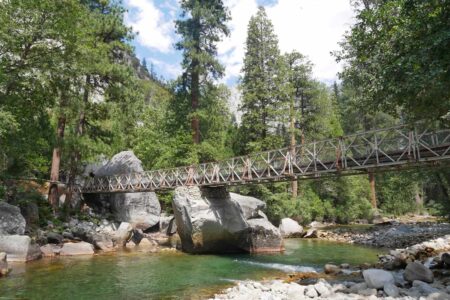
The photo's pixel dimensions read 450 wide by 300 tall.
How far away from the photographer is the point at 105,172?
2234 centimetres

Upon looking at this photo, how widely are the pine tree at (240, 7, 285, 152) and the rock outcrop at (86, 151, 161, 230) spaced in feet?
24.0

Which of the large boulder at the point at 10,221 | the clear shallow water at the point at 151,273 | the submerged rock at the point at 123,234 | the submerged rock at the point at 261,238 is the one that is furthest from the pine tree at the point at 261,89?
the large boulder at the point at 10,221

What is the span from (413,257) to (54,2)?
15120mm

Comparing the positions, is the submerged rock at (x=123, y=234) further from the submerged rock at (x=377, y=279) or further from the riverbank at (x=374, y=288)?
the submerged rock at (x=377, y=279)

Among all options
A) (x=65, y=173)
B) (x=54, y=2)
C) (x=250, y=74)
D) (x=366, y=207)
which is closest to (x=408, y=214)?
(x=366, y=207)

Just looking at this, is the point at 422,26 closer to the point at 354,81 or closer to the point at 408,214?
the point at 354,81

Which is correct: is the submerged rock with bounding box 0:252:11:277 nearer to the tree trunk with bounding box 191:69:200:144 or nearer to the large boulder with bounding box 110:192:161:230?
the large boulder with bounding box 110:192:161:230

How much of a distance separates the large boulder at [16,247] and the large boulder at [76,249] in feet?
6.13

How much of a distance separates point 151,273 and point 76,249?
15.9 ft

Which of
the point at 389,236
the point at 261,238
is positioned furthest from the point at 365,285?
the point at 389,236

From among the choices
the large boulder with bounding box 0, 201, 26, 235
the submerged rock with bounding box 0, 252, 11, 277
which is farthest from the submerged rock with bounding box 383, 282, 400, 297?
the large boulder with bounding box 0, 201, 26, 235

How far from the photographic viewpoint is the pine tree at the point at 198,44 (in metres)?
23.0

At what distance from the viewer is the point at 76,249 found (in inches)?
559

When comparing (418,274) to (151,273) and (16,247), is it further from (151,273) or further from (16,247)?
(16,247)
